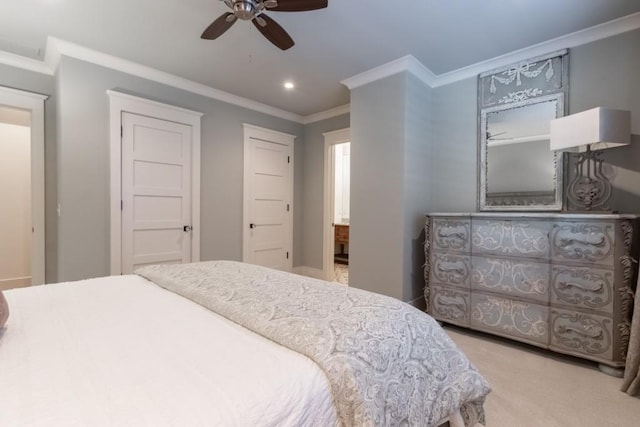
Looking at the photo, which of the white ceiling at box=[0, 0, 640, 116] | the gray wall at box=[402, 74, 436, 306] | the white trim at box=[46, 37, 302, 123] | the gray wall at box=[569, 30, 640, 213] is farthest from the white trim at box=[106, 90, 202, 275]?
the gray wall at box=[569, 30, 640, 213]

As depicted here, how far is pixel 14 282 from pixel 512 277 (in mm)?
5857

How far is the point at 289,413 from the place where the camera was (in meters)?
0.74

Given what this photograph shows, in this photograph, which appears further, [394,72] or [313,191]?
[313,191]

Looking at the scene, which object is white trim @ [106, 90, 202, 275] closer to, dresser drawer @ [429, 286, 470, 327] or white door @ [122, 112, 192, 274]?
white door @ [122, 112, 192, 274]

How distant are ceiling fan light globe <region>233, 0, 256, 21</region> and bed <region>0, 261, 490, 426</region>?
5.27ft

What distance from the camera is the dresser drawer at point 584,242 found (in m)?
2.01

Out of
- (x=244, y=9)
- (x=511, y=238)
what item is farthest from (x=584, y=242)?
(x=244, y=9)

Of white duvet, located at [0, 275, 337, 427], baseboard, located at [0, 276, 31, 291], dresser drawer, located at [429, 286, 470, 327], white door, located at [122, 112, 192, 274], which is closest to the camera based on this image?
white duvet, located at [0, 275, 337, 427]

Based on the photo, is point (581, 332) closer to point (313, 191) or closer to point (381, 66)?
point (381, 66)

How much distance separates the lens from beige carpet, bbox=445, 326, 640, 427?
159 cm

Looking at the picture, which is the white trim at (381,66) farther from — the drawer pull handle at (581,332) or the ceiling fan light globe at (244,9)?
the drawer pull handle at (581,332)

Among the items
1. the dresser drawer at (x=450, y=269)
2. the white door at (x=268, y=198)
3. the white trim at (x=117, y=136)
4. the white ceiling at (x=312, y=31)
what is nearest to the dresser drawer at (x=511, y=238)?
the dresser drawer at (x=450, y=269)

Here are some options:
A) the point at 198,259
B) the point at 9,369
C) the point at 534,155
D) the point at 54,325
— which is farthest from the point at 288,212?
the point at 9,369

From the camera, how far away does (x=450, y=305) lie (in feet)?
8.97
